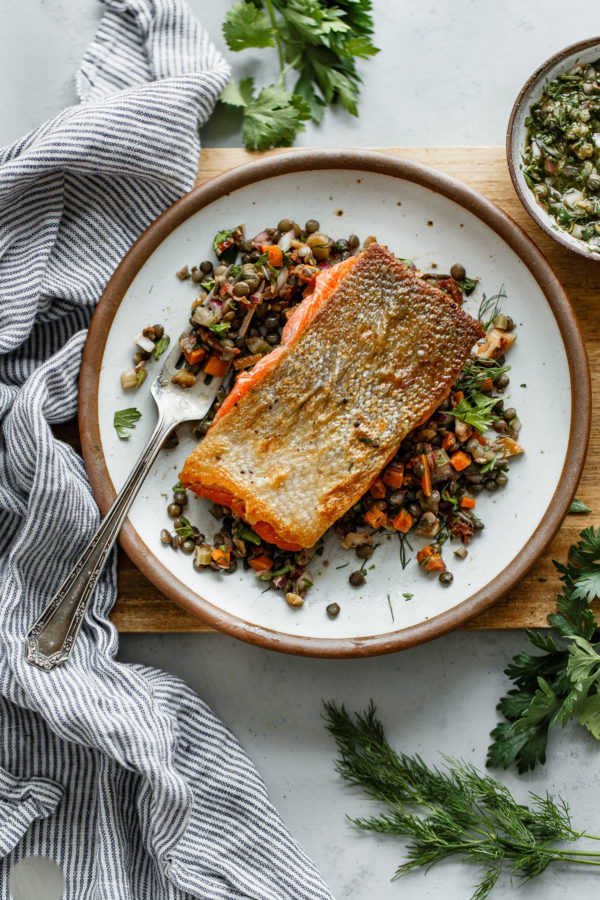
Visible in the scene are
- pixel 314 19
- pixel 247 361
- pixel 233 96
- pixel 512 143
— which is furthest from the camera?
pixel 233 96

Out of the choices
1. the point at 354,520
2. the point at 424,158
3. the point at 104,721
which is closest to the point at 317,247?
the point at 424,158

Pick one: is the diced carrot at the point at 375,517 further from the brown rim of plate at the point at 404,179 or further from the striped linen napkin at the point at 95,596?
the striped linen napkin at the point at 95,596

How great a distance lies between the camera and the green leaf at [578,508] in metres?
4.05

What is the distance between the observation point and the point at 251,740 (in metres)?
4.26

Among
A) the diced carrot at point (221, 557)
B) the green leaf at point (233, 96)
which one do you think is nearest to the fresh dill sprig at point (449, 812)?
the diced carrot at point (221, 557)

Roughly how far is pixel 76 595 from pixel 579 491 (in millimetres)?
2745

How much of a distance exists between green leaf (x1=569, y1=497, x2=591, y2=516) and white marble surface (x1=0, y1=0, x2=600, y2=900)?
79 cm

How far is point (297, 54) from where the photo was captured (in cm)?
426

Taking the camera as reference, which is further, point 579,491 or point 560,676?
point 579,491

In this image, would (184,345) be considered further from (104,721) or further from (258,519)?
(104,721)

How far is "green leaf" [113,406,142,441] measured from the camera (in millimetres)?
4016

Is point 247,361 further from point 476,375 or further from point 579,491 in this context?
point 579,491

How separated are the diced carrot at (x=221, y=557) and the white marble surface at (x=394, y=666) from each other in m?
0.54

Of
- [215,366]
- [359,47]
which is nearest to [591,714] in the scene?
[215,366]
